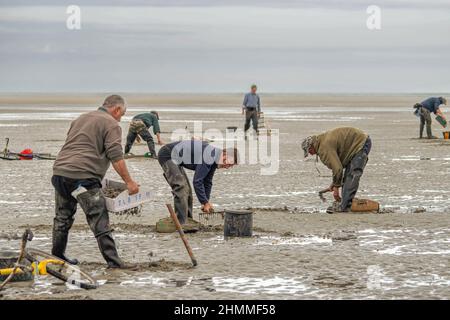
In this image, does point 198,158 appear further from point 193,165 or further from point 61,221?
point 61,221

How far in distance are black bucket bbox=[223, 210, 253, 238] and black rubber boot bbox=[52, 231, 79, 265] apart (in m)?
2.55

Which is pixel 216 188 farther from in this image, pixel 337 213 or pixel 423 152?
pixel 423 152

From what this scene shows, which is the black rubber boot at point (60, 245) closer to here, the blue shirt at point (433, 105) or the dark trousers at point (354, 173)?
the dark trousers at point (354, 173)

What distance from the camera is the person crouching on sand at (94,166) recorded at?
9.58m

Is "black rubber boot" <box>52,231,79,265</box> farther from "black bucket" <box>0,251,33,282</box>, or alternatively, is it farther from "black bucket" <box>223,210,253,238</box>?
"black bucket" <box>223,210,253,238</box>

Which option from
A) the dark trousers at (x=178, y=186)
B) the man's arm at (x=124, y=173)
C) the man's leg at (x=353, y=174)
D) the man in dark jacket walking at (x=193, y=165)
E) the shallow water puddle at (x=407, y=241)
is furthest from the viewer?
the man's leg at (x=353, y=174)

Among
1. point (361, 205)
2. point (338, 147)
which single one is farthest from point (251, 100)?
point (338, 147)

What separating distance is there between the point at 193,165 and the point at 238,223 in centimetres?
94

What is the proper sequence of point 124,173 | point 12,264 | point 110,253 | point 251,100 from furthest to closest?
1. point 251,100
2. point 110,253
3. point 124,173
4. point 12,264

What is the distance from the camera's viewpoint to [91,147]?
380 inches

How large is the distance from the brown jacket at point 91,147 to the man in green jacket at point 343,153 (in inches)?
181

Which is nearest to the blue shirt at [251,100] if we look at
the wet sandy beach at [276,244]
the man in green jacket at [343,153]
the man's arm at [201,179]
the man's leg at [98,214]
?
the wet sandy beach at [276,244]

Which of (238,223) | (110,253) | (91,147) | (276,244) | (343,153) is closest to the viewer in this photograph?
(91,147)
